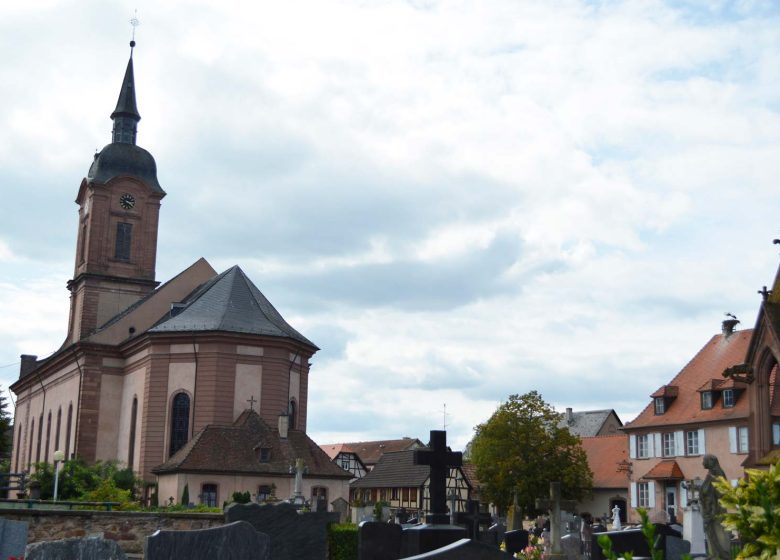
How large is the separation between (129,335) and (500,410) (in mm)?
22666

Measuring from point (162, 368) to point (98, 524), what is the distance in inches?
1069

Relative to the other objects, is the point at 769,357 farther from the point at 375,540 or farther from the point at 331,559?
the point at 375,540

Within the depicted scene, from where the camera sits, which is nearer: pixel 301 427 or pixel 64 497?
pixel 64 497

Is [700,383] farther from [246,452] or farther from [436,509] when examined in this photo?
[436,509]

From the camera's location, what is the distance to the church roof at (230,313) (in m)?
48.6

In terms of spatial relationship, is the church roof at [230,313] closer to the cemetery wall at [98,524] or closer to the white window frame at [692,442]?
the white window frame at [692,442]

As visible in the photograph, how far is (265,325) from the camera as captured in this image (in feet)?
162

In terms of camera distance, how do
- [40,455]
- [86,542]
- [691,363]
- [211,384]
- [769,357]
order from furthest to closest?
[40,455], [691,363], [211,384], [769,357], [86,542]

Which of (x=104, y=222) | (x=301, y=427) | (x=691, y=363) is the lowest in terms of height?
(x=301, y=427)

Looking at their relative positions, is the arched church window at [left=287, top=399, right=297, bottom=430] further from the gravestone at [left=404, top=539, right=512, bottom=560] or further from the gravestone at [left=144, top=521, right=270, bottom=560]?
the gravestone at [left=404, top=539, right=512, bottom=560]

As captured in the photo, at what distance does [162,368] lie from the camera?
160ft

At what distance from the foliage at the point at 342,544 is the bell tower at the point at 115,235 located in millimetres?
39578

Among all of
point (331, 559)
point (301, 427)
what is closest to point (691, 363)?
point (301, 427)

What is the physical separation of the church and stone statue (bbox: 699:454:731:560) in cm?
2893
